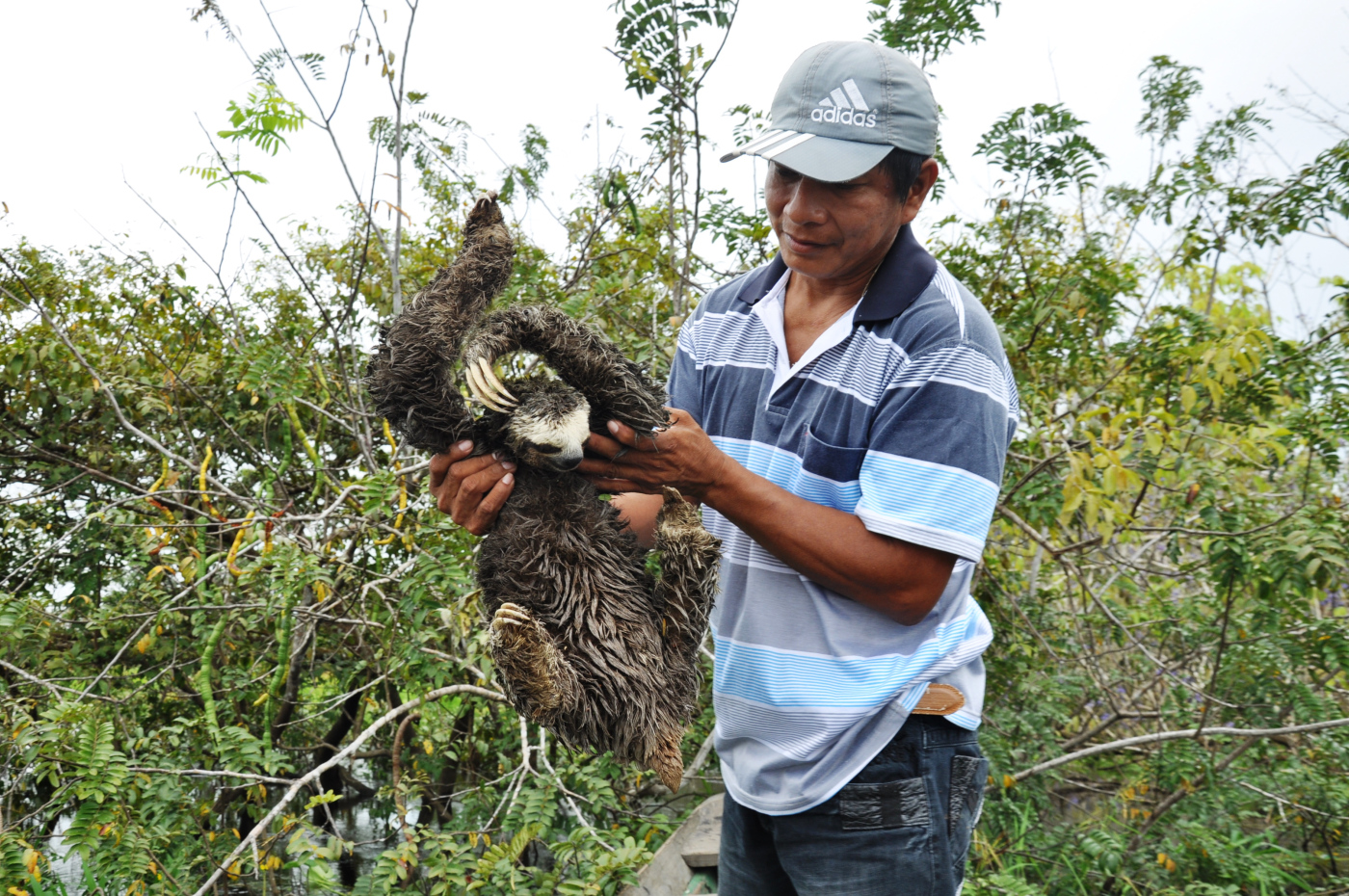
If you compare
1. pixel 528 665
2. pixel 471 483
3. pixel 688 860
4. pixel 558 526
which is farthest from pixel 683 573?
pixel 688 860

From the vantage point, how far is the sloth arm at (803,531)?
1.69 meters

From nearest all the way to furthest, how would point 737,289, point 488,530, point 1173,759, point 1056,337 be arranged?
point 488,530 → point 737,289 → point 1173,759 → point 1056,337

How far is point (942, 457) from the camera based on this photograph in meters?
1.68

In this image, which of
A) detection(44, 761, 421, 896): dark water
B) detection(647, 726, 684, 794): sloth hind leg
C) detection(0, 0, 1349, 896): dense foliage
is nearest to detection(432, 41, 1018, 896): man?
detection(647, 726, 684, 794): sloth hind leg

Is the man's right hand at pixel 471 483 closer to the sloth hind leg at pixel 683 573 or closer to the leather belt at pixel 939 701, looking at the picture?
the sloth hind leg at pixel 683 573

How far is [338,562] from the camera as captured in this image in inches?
141

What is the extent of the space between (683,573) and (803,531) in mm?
347

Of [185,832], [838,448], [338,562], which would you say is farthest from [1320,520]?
[185,832]

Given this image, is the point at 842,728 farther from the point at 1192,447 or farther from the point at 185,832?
the point at 1192,447

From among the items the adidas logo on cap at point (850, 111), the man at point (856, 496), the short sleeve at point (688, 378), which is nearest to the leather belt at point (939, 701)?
the man at point (856, 496)

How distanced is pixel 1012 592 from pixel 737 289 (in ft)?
9.97

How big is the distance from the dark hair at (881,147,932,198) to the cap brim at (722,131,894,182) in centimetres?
4

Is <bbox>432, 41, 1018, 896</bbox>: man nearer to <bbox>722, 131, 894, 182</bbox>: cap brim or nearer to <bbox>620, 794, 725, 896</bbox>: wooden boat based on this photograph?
<bbox>722, 131, 894, 182</bbox>: cap brim

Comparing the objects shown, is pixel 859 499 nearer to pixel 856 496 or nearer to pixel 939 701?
pixel 856 496
